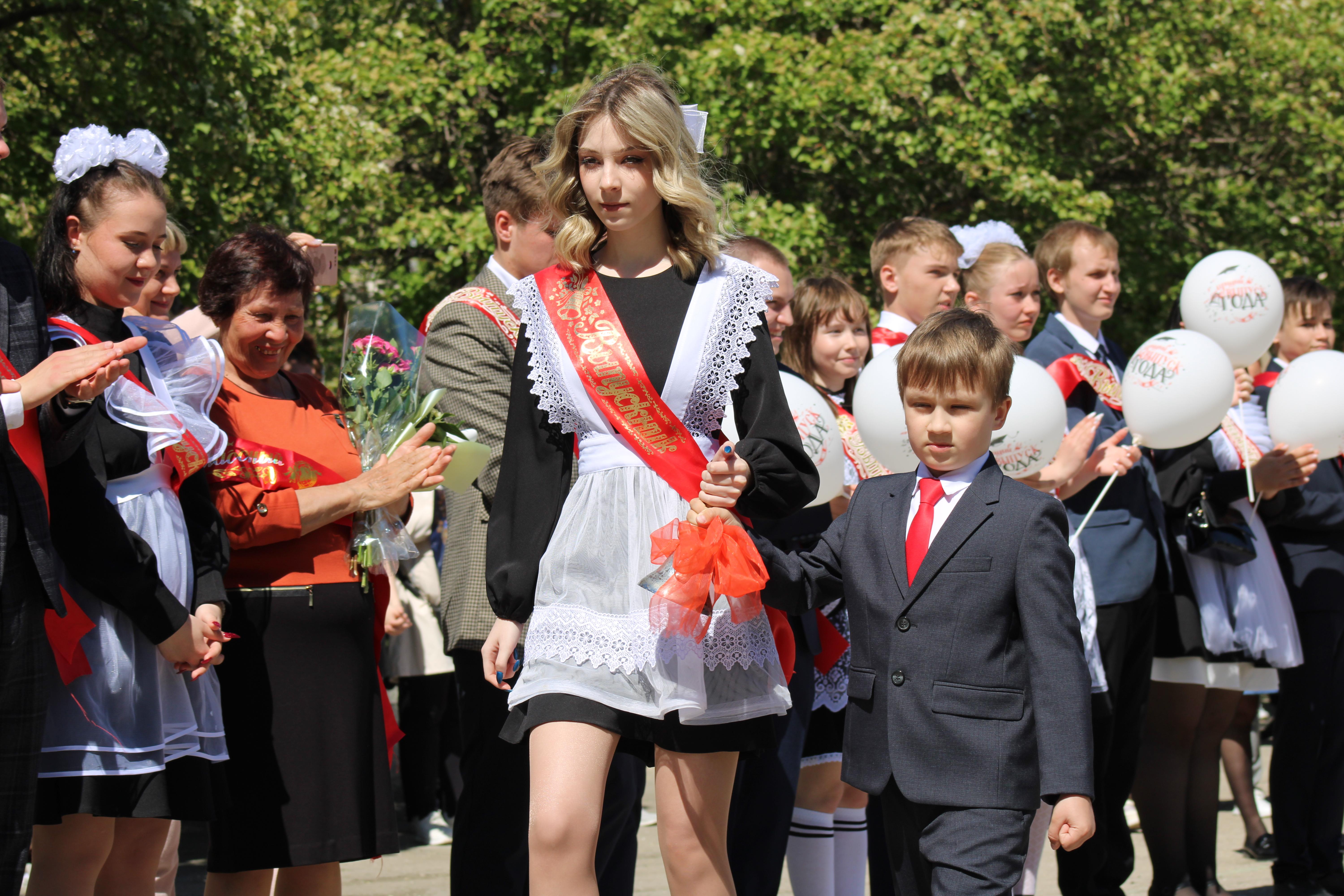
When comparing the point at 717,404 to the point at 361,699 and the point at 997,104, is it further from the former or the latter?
the point at 997,104

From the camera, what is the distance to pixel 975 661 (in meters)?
2.87

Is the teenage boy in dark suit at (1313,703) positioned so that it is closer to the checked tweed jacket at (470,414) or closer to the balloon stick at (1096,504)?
the balloon stick at (1096,504)

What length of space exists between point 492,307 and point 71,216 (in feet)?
3.65

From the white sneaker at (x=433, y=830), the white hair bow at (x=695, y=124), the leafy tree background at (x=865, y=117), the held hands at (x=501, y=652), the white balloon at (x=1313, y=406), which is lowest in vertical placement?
the white sneaker at (x=433, y=830)

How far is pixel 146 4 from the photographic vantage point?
8594 millimetres

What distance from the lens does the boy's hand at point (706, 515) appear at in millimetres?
2789

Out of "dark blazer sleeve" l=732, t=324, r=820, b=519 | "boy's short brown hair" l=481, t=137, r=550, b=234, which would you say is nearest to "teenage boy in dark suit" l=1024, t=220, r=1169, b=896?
"dark blazer sleeve" l=732, t=324, r=820, b=519

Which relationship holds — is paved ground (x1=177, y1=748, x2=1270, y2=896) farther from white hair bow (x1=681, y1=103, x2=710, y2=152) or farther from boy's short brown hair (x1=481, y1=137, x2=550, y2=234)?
white hair bow (x1=681, y1=103, x2=710, y2=152)

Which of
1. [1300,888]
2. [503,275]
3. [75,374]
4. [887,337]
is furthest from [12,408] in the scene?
[1300,888]

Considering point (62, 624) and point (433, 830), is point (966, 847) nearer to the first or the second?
point (62, 624)

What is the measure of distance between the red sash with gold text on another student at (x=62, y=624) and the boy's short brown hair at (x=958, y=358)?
193 cm

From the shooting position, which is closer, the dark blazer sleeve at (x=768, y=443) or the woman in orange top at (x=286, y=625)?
the dark blazer sleeve at (x=768, y=443)

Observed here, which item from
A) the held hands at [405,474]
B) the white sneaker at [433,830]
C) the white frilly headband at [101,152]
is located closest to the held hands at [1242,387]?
the held hands at [405,474]

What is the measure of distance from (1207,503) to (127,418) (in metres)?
3.89
